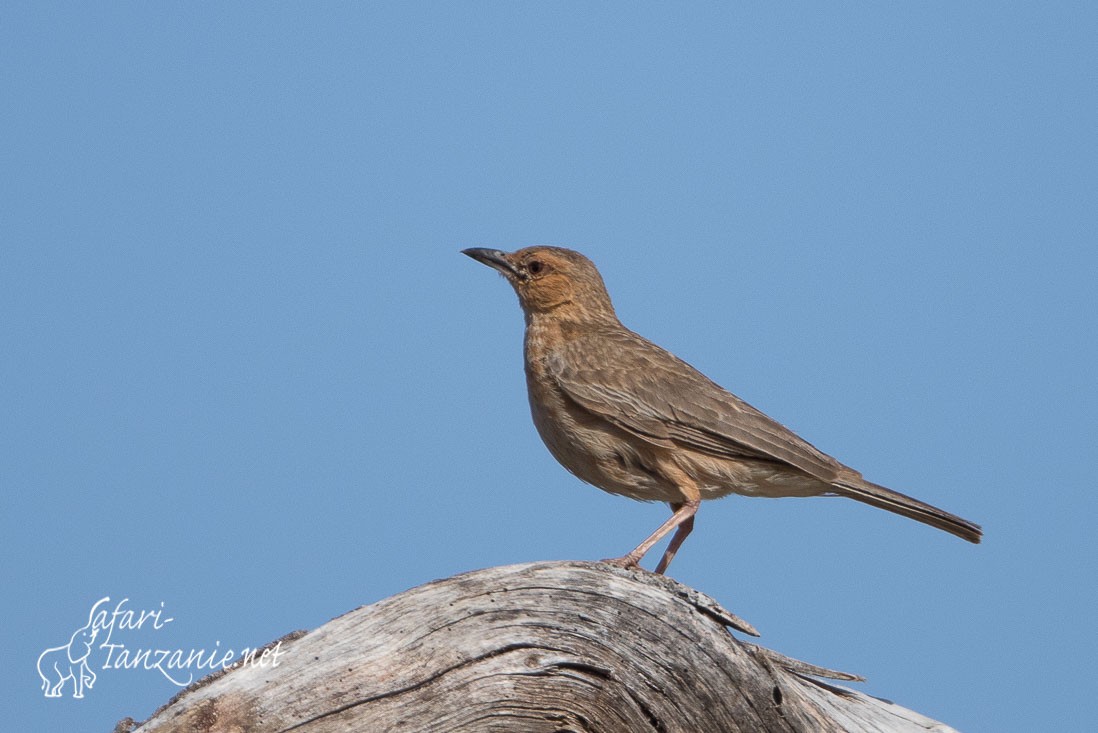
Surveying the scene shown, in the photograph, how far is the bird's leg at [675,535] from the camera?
23.1ft

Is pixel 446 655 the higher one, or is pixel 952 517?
pixel 952 517

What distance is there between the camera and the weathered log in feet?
18.1

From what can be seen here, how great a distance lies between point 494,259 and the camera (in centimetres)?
903

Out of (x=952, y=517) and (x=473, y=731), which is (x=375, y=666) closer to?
(x=473, y=731)

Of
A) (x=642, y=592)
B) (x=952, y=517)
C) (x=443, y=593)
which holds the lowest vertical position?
(x=443, y=593)

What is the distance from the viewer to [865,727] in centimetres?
656

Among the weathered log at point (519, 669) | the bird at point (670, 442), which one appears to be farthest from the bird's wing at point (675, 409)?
the weathered log at point (519, 669)

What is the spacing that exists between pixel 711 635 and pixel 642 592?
39 cm

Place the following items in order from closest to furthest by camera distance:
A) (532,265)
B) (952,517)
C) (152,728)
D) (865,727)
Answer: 1. (152,728)
2. (865,727)
3. (952,517)
4. (532,265)

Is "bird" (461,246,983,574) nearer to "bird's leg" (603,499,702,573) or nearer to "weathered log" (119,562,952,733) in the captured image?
"bird's leg" (603,499,702,573)

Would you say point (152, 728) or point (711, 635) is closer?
point (152, 728)

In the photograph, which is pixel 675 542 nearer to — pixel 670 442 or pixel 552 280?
pixel 670 442

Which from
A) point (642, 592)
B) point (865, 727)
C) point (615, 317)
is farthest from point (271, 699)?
point (615, 317)

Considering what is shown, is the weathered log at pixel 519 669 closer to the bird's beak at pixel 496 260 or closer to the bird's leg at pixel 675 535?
the bird's leg at pixel 675 535
